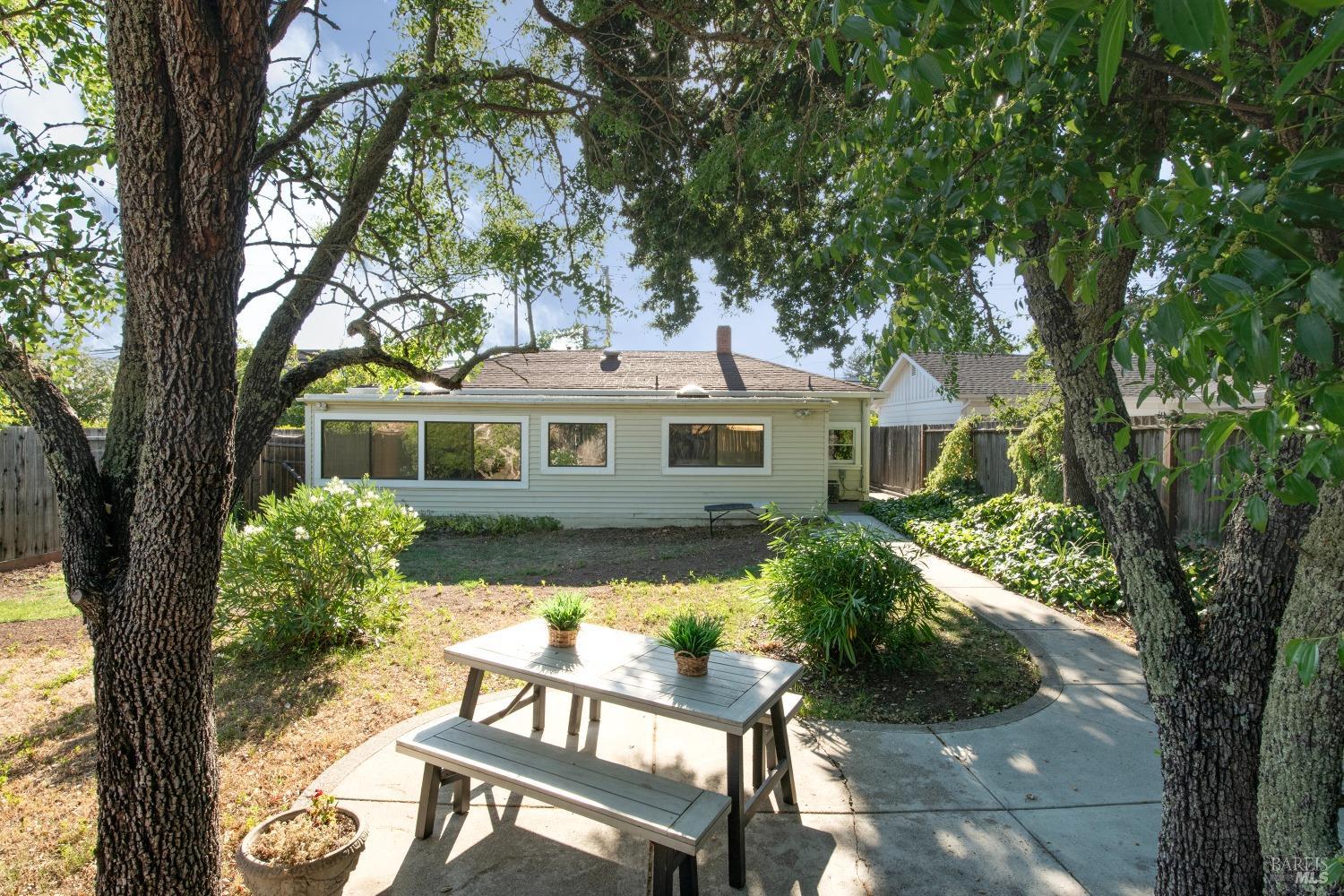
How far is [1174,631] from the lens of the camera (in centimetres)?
229

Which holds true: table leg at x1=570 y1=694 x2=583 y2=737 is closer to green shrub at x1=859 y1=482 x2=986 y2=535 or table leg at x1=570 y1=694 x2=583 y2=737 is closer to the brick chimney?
green shrub at x1=859 y1=482 x2=986 y2=535

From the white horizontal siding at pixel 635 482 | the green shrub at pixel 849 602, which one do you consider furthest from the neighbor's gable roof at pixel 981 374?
the green shrub at pixel 849 602

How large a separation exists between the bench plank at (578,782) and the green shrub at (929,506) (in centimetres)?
950

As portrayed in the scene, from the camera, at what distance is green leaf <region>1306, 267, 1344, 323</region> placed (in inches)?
37.1

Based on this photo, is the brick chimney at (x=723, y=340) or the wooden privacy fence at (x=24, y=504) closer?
the wooden privacy fence at (x=24, y=504)

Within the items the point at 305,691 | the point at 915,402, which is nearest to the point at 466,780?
the point at 305,691

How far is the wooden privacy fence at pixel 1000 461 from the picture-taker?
673cm

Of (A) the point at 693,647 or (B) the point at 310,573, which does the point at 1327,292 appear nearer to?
(A) the point at 693,647

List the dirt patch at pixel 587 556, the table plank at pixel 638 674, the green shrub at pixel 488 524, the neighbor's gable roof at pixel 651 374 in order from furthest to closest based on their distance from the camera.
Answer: the neighbor's gable roof at pixel 651 374, the green shrub at pixel 488 524, the dirt patch at pixel 587 556, the table plank at pixel 638 674

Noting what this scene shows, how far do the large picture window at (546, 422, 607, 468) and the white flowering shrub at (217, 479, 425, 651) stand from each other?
7347 millimetres

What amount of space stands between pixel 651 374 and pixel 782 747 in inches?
490

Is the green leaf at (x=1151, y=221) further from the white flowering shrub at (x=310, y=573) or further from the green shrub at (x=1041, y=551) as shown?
the white flowering shrub at (x=310, y=573)

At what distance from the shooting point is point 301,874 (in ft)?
7.70

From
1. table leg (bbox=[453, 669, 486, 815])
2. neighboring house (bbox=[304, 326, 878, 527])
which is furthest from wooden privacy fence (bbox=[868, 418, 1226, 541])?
table leg (bbox=[453, 669, 486, 815])
